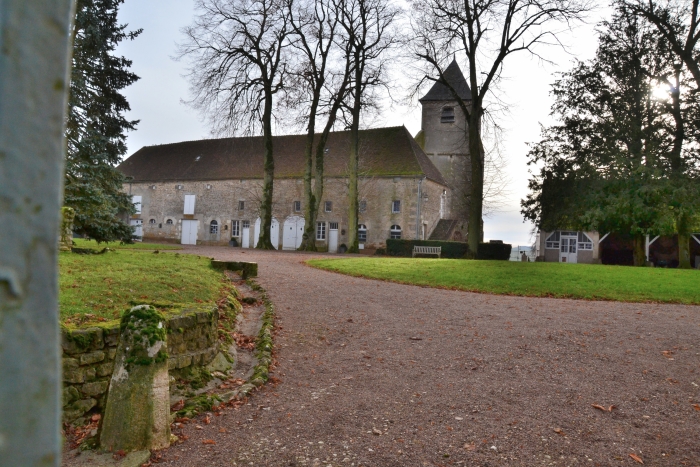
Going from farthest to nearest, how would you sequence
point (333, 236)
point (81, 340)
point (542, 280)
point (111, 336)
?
1. point (333, 236)
2. point (542, 280)
3. point (111, 336)
4. point (81, 340)

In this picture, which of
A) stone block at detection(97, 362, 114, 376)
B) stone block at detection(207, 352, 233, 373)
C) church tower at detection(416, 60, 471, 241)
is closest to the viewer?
stone block at detection(97, 362, 114, 376)

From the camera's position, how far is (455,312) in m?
10.6

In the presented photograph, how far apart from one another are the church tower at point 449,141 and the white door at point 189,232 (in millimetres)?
20349

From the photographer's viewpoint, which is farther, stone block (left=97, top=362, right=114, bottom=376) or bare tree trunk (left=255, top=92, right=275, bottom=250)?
bare tree trunk (left=255, top=92, right=275, bottom=250)

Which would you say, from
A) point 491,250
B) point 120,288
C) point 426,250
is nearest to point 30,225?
point 120,288

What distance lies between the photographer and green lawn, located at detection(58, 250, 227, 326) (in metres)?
6.16

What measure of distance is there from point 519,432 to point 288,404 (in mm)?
2353

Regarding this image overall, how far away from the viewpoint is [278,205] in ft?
135

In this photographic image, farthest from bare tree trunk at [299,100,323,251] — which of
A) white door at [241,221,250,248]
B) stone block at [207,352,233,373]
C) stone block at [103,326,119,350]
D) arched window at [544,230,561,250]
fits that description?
stone block at [103,326,119,350]

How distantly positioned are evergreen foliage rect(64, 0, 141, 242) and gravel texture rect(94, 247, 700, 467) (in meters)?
8.62

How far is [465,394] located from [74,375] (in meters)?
4.06

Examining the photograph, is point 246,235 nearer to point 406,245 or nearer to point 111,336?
point 406,245

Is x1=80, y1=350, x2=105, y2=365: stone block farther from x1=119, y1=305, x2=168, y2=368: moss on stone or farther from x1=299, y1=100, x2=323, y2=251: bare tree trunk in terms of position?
x1=299, y1=100, x2=323, y2=251: bare tree trunk

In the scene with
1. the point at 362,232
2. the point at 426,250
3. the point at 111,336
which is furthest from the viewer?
the point at 362,232
